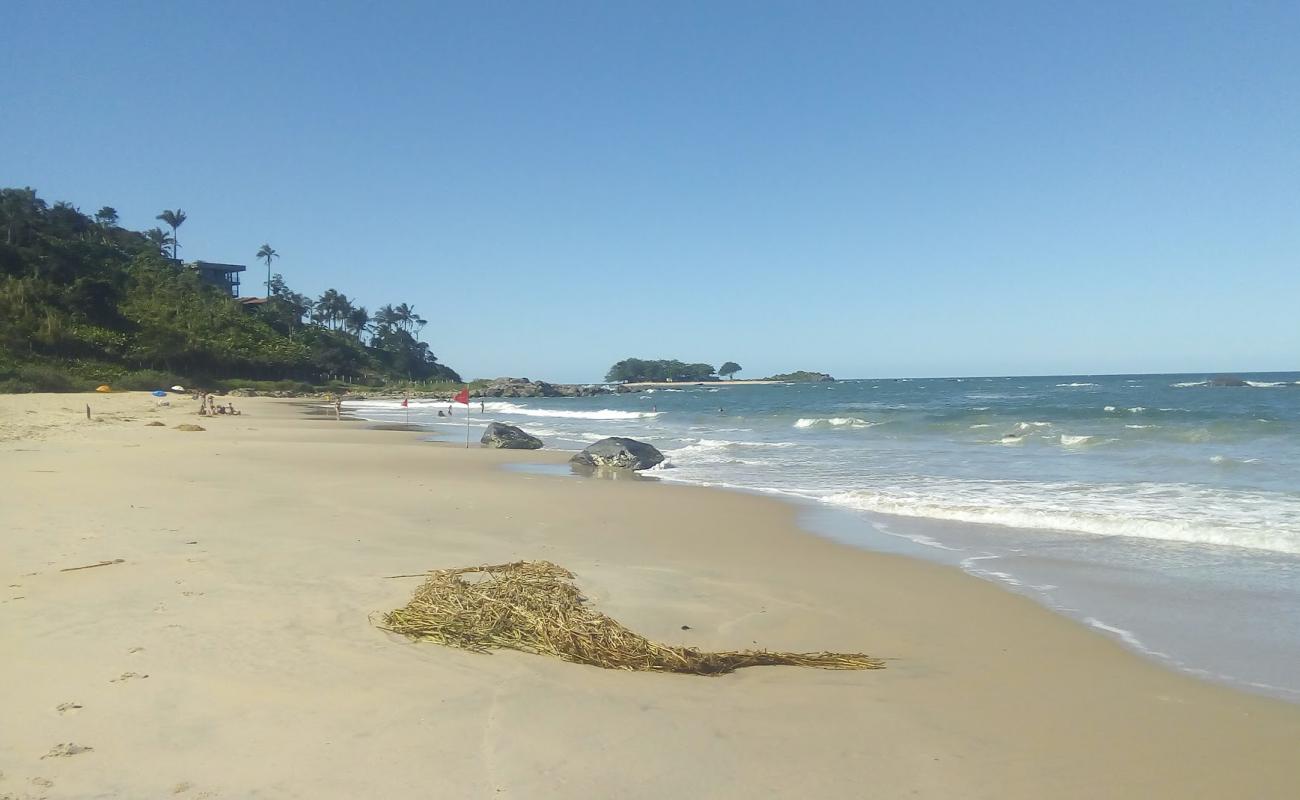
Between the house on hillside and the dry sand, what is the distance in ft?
333

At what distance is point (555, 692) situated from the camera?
445 centimetres

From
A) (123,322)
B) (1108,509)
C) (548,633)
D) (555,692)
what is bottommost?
(1108,509)

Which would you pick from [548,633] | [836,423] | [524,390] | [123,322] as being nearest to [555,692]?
[548,633]

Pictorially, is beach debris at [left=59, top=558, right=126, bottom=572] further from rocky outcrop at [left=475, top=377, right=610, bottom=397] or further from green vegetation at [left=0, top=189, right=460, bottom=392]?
rocky outcrop at [left=475, top=377, right=610, bottom=397]

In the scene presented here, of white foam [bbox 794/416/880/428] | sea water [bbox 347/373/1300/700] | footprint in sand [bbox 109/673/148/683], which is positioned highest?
footprint in sand [bbox 109/673/148/683]

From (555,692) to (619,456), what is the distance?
13538mm

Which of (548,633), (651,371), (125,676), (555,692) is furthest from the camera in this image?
(651,371)

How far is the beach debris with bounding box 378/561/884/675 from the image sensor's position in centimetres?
494

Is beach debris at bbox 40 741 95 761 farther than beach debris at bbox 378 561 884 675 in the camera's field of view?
No

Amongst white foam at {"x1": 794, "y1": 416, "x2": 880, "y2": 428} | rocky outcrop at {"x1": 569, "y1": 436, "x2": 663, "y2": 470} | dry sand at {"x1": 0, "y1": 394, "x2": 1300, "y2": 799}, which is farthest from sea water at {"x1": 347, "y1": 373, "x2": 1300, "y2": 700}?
white foam at {"x1": 794, "y1": 416, "x2": 880, "y2": 428}

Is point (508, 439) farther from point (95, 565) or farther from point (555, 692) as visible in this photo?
point (555, 692)

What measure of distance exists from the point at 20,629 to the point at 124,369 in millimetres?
56418

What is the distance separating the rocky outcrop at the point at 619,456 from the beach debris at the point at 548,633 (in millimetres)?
11735

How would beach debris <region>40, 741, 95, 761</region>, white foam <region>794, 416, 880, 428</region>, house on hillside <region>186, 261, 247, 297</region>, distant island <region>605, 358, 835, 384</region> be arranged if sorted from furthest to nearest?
distant island <region>605, 358, 835, 384</region>
house on hillside <region>186, 261, 247, 297</region>
white foam <region>794, 416, 880, 428</region>
beach debris <region>40, 741, 95, 761</region>
